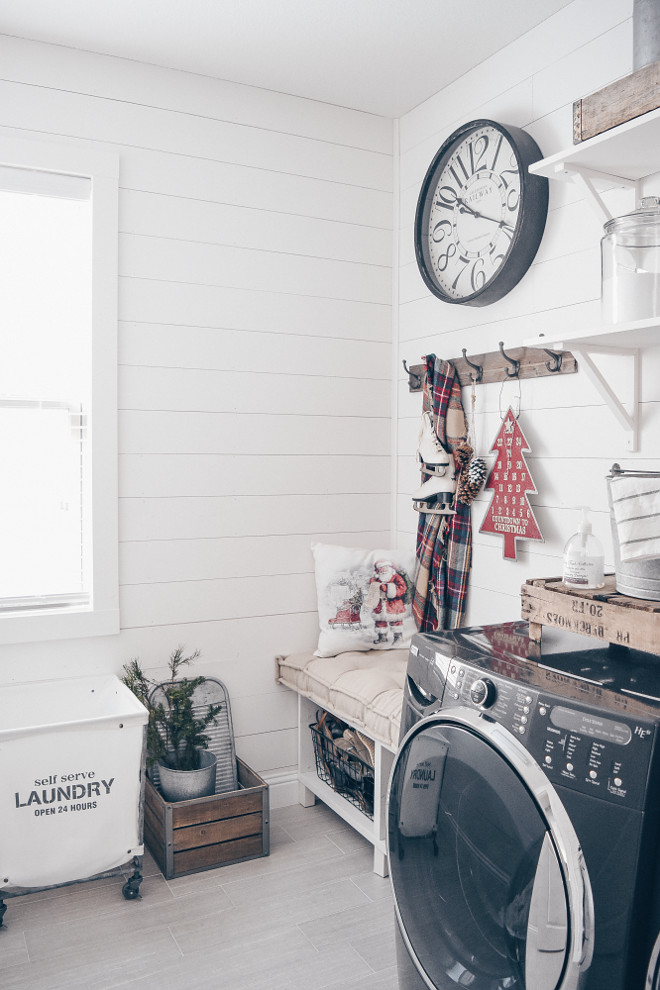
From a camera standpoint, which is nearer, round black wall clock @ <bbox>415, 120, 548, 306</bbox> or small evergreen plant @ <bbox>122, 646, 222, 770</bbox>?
round black wall clock @ <bbox>415, 120, 548, 306</bbox>

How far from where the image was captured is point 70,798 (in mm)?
2176

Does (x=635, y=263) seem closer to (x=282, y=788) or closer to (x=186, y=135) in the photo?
(x=186, y=135)

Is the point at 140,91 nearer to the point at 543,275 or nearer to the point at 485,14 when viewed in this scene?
the point at 485,14

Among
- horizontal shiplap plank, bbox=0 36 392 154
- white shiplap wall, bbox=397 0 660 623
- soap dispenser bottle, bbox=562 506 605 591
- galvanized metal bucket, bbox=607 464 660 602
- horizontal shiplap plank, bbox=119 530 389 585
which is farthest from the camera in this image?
horizontal shiplap plank, bbox=119 530 389 585

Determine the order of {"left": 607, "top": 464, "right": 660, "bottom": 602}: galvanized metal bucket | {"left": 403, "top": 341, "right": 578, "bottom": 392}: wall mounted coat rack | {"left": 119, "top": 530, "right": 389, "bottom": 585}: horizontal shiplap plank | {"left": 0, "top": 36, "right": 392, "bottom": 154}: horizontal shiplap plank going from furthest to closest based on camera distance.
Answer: {"left": 119, "top": 530, "right": 389, "bottom": 585}: horizontal shiplap plank, {"left": 0, "top": 36, "right": 392, "bottom": 154}: horizontal shiplap plank, {"left": 403, "top": 341, "right": 578, "bottom": 392}: wall mounted coat rack, {"left": 607, "top": 464, "right": 660, "bottom": 602}: galvanized metal bucket

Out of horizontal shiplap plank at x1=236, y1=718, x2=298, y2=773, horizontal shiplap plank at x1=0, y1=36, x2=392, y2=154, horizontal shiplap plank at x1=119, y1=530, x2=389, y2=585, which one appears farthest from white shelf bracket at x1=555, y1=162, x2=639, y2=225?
horizontal shiplap plank at x1=236, y1=718, x2=298, y2=773

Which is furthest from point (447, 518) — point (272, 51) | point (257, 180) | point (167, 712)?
point (272, 51)

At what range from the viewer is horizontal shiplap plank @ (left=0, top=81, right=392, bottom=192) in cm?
245

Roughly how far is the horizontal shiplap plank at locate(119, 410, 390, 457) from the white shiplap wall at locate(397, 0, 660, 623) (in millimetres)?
456

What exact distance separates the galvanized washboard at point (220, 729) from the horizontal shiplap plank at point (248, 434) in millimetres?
793

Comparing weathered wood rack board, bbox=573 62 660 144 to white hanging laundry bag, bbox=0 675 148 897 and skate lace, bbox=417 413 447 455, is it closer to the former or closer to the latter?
skate lace, bbox=417 413 447 455

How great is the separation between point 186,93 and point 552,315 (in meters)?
1.42

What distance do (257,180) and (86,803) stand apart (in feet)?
6.73

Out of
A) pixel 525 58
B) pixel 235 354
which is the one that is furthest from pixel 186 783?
pixel 525 58
